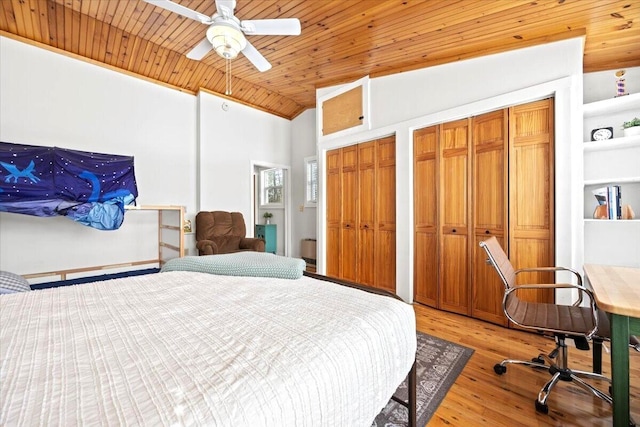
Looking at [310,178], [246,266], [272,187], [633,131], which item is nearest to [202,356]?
[246,266]

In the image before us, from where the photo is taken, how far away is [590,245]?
100 inches

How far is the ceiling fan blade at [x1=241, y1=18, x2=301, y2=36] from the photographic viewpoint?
211 cm

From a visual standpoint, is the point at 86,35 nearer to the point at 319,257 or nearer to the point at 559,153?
the point at 319,257

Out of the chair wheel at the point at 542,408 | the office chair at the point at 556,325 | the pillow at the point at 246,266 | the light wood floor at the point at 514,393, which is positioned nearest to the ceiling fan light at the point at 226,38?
the pillow at the point at 246,266

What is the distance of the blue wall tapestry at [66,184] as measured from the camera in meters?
2.70

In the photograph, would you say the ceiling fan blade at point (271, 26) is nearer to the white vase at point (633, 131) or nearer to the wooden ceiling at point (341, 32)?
the wooden ceiling at point (341, 32)

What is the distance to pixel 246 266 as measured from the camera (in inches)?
59.6

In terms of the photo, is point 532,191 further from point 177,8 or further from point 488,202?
point 177,8

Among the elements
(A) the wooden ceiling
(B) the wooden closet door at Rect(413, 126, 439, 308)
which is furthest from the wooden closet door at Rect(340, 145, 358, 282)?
(A) the wooden ceiling

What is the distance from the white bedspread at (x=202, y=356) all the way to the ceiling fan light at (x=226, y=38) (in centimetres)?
201

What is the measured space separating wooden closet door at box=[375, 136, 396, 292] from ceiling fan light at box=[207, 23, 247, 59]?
2.07 metres

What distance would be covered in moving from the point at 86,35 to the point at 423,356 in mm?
4817

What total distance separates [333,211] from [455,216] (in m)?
1.78

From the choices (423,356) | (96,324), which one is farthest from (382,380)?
(423,356)
